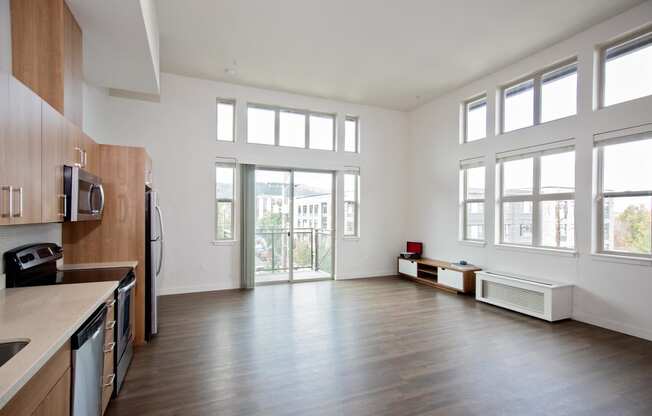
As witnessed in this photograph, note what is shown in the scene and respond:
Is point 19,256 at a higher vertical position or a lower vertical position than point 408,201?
lower

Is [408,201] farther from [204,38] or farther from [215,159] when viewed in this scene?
[204,38]

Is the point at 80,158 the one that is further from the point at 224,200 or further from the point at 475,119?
the point at 475,119

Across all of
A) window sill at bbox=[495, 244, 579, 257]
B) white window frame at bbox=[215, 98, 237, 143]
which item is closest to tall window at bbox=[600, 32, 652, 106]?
window sill at bbox=[495, 244, 579, 257]

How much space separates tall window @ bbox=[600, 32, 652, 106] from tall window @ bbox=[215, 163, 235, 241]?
5.75 m

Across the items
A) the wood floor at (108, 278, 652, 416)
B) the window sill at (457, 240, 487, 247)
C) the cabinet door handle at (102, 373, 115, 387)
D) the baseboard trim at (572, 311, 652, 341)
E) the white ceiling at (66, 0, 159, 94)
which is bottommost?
the wood floor at (108, 278, 652, 416)

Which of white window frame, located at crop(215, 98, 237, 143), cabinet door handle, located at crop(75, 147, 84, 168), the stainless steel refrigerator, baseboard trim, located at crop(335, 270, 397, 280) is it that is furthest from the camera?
baseboard trim, located at crop(335, 270, 397, 280)

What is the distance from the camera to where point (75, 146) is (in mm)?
2461

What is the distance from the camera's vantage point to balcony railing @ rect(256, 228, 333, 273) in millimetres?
6406

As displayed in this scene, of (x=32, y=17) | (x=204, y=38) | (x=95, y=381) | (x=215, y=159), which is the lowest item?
(x=95, y=381)

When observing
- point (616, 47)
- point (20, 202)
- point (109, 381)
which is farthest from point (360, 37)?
point (109, 381)

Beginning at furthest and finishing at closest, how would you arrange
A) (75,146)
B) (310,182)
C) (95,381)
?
(310,182), (75,146), (95,381)

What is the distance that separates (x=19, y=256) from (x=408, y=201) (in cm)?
682

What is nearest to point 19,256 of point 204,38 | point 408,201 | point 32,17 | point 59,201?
point 59,201

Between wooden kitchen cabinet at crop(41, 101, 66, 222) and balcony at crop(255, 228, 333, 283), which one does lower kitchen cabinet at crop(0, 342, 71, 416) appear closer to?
wooden kitchen cabinet at crop(41, 101, 66, 222)
